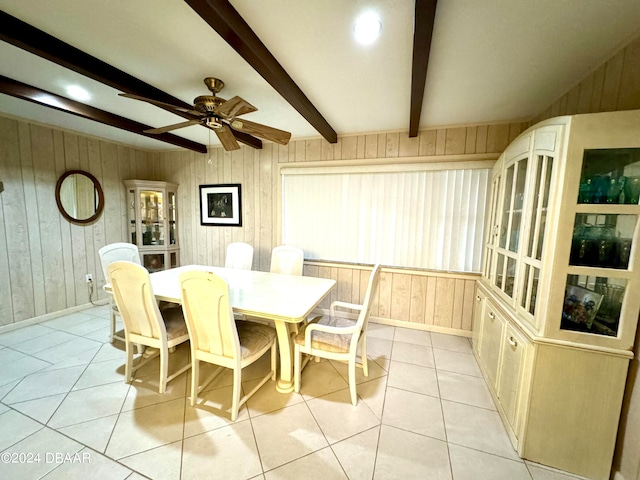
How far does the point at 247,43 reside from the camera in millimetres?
1345

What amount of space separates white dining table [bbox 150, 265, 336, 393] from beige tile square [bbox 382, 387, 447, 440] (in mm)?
772

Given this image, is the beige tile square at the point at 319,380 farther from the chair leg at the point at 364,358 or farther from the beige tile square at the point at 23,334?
the beige tile square at the point at 23,334

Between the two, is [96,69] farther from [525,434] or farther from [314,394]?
[525,434]

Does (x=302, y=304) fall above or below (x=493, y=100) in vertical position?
below

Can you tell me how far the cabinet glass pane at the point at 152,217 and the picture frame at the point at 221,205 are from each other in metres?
0.63

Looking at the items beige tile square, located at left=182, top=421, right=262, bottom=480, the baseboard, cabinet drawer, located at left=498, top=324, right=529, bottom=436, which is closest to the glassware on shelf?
cabinet drawer, located at left=498, top=324, right=529, bottom=436

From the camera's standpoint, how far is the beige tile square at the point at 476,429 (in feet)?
4.99

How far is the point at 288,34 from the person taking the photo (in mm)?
1397

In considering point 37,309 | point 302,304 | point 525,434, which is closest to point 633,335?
point 525,434

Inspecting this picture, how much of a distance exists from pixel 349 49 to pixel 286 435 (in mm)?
2443

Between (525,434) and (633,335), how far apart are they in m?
0.78

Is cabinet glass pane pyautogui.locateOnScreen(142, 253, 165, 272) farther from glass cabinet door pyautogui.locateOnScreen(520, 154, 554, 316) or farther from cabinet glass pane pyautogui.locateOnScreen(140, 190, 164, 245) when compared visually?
glass cabinet door pyautogui.locateOnScreen(520, 154, 554, 316)

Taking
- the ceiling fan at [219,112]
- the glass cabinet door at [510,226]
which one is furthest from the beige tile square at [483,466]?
the ceiling fan at [219,112]

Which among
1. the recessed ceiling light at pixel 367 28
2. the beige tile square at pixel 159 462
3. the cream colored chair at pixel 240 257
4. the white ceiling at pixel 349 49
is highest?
the white ceiling at pixel 349 49
